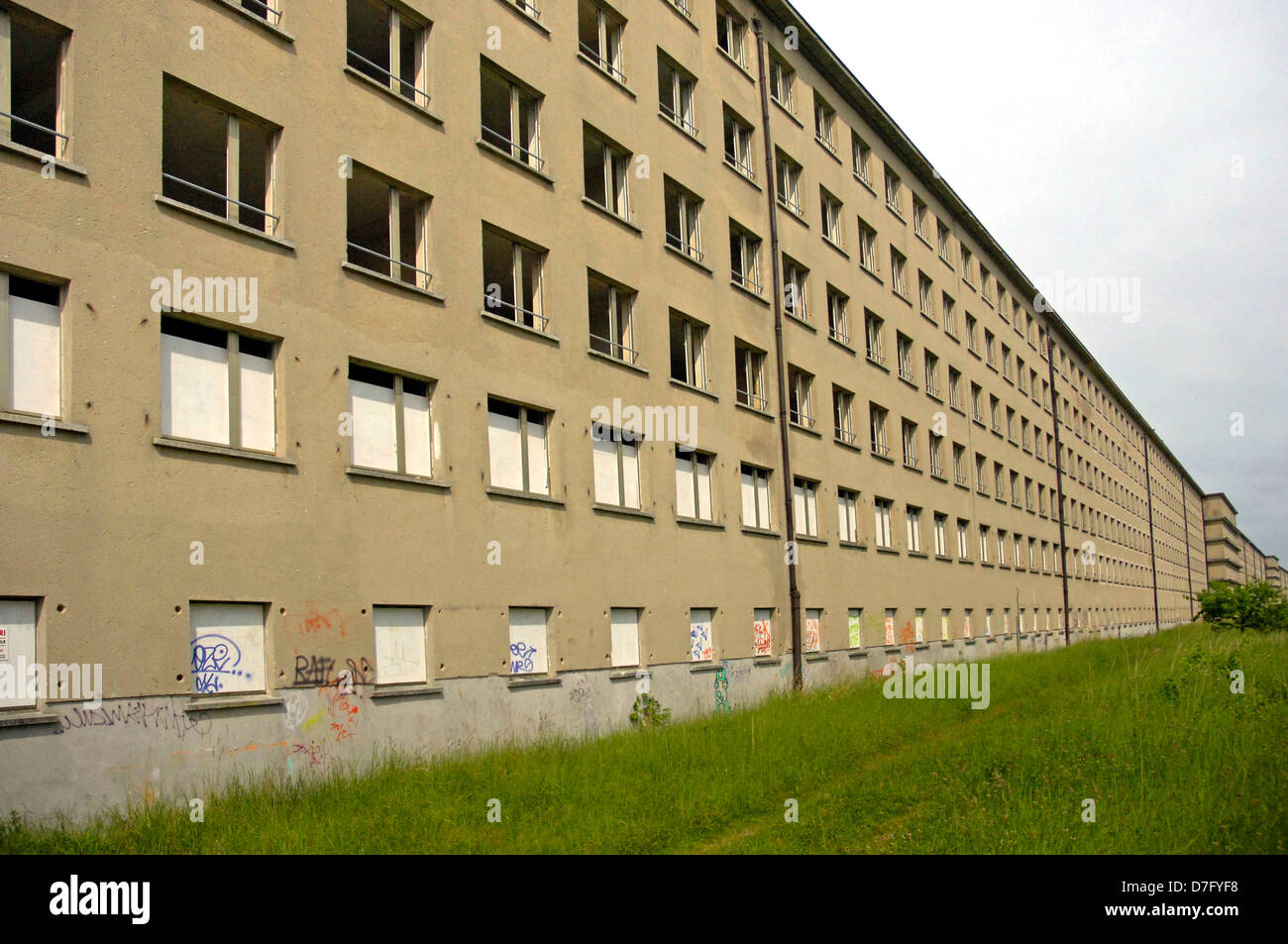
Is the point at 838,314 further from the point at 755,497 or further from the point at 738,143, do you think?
the point at 755,497

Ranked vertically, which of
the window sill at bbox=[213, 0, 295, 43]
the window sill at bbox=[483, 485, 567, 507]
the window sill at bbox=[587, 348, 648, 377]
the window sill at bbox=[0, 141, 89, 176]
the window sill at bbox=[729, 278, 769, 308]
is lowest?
the window sill at bbox=[483, 485, 567, 507]

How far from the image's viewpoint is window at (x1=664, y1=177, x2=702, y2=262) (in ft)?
80.1

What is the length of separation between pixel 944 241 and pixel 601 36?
26.2m

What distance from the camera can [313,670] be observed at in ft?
44.7

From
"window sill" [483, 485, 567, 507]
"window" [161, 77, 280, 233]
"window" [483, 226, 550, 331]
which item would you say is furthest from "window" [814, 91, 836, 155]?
"window" [161, 77, 280, 233]

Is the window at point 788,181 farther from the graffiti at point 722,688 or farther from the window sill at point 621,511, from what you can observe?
the graffiti at point 722,688

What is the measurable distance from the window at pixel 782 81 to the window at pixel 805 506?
10861mm

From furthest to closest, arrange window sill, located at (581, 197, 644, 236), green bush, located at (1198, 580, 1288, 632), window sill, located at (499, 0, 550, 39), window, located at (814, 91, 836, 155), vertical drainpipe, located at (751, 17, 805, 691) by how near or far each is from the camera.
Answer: window, located at (814, 91, 836, 155) < green bush, located at (1198, 580, 1288, 632) < vertical drainpipe, located at (751, 17, 805, 691) < window sill, located at (581, 197, 644, 236) < window sill, located at (499, 0, 550, 39)

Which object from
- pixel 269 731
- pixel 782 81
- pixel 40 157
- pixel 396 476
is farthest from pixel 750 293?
pixel 40 157

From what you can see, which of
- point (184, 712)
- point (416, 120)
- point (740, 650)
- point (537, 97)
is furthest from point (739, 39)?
point (184, 712)

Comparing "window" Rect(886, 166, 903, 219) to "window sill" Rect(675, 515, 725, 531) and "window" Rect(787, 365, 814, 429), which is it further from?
"window sill" Rect(675, 515, 725, 531)

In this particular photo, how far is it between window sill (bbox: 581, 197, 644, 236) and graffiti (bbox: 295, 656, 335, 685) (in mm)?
10637

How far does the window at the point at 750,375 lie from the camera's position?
26.5 metres

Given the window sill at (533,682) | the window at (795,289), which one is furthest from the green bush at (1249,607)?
the window sill at (533,682)
